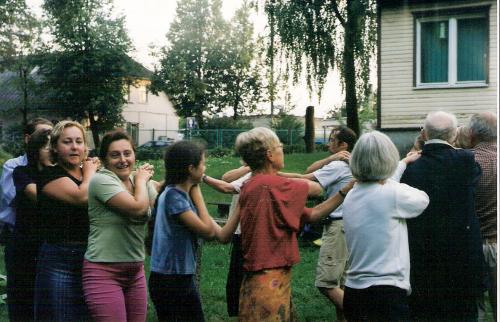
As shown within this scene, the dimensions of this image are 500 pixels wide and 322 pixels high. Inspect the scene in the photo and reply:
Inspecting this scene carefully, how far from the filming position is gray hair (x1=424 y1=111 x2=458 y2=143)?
12.5ft

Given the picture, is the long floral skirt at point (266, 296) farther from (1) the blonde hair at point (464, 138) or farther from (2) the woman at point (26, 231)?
(1) the blonde hair at point (464, 138)

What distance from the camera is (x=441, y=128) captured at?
3.80 meters

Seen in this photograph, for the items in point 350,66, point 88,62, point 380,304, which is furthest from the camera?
point 88,62

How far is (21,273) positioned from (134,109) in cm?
4583

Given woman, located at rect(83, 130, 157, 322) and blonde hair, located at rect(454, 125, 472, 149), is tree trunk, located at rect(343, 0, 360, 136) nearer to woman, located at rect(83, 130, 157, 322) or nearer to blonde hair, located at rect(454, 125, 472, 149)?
blonde hair, located at rect(454, 125, 472, 149)

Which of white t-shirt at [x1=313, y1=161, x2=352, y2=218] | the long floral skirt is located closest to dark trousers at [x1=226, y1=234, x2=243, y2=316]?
white t-shirt at [x1=313, y1=161, x2=352, y2=218]

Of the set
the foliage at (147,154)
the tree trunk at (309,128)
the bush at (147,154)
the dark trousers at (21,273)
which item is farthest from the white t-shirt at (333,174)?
the bush at (147,154)

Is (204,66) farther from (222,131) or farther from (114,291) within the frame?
(114,291)

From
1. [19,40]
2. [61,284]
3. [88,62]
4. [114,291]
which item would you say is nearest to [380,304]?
[114,291]

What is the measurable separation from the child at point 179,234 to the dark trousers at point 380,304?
764 millimetres

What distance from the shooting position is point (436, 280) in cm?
369

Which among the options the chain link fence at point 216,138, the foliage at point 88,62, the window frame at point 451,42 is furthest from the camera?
the chain link fence at point 216,138

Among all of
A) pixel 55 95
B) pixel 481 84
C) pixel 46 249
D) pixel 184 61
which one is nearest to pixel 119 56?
pixel 55 95

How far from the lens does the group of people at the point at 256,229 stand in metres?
3.28
